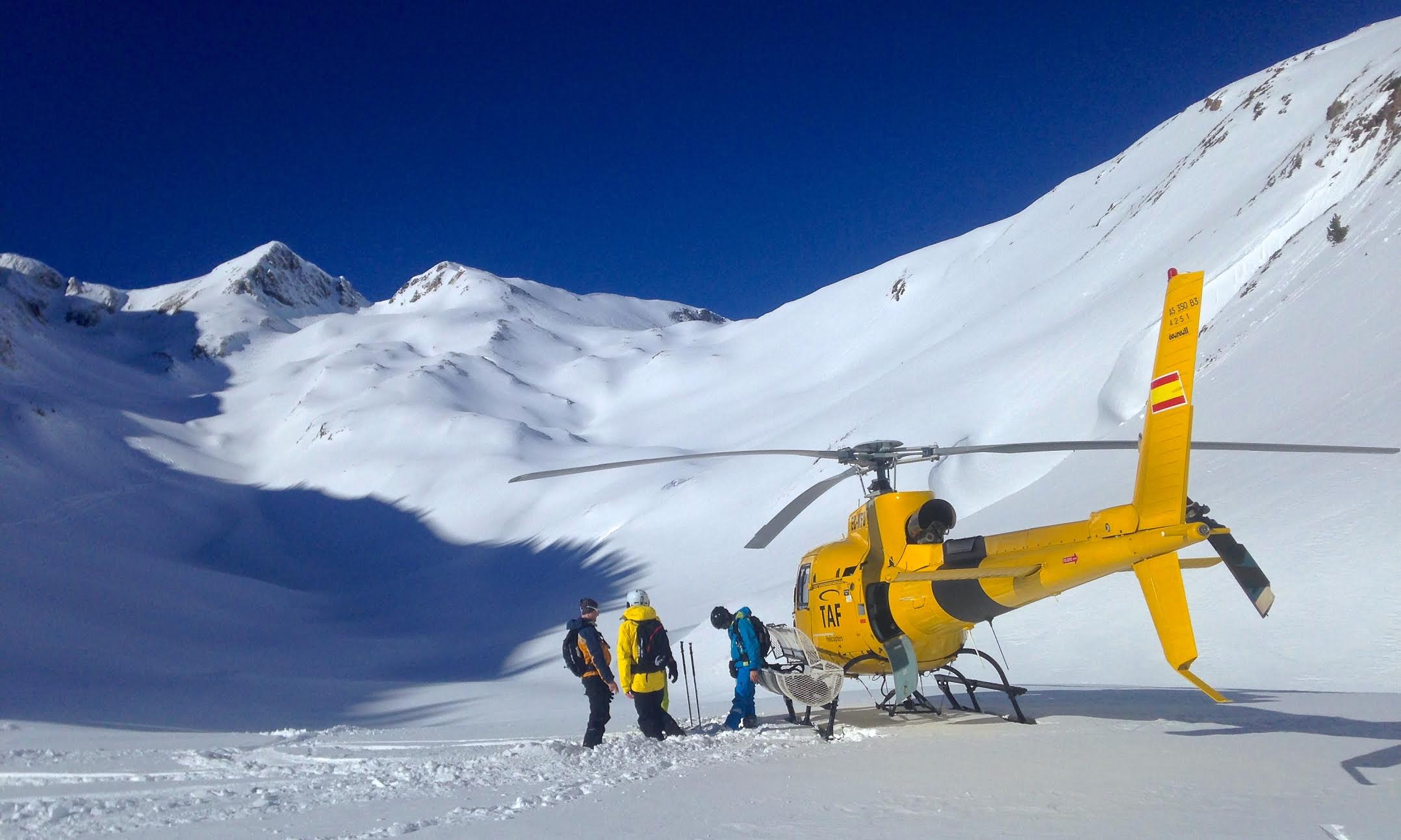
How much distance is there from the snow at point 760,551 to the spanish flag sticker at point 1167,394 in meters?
2.29

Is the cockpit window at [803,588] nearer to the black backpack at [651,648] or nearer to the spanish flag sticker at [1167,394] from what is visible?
the black backpack at [651,648]

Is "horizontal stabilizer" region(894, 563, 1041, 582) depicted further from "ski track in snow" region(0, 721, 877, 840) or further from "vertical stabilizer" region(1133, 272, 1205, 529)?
"ski track in snow" region(0, 721, 877, 840)

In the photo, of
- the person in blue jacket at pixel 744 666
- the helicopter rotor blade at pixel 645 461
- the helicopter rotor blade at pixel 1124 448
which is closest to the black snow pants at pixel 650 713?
the person in blue jacket at pixel 744 666

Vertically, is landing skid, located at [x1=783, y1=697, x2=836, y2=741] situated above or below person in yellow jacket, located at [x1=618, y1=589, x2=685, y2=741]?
below

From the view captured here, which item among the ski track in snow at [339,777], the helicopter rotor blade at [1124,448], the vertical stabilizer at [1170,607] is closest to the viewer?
the ski track in snow at [339,777]

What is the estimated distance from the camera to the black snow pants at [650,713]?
341 inches

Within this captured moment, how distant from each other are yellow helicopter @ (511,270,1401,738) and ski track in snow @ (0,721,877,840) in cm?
82

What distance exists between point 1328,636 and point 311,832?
11408 mm

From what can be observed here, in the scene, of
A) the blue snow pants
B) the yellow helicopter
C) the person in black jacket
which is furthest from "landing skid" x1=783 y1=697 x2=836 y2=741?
the person in black jacket

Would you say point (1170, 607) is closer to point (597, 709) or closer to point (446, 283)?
point (597, 709)

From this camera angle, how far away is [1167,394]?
6.26m

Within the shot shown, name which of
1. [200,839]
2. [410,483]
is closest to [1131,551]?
[200,839]

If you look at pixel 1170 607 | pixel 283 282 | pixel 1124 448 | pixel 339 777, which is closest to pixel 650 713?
pixel 339 777

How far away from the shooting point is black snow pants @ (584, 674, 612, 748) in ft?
27.6
